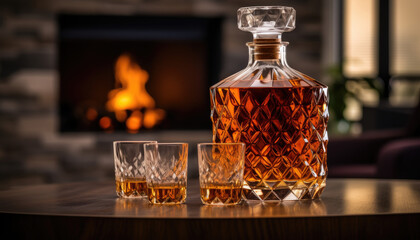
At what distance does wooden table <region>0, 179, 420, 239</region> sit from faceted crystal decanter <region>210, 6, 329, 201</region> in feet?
0.17

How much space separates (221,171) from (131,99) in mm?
3664

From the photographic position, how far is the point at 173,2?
4562 millimetres

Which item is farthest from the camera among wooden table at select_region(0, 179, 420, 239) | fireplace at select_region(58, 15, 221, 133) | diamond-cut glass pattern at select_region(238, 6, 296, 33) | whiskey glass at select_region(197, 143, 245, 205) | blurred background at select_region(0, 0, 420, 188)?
fireplace at select_region(58, 15, 221, 133)

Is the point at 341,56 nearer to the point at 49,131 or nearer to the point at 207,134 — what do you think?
the point at 207,134

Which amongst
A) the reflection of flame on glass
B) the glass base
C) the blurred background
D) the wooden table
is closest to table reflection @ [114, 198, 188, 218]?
the wooden table

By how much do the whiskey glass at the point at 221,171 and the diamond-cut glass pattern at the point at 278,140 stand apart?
0.06m

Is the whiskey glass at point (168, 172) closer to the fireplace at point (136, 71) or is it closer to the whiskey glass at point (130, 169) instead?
the whiskey glass at point (130, 169)

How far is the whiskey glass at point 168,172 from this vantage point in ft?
3.54

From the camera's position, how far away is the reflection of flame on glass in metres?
4.65

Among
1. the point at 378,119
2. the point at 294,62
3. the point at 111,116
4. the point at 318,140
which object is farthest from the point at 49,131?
the point at 318,140

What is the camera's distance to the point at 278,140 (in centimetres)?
112

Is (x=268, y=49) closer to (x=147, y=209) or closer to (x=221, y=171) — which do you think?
(x=221, y=171)

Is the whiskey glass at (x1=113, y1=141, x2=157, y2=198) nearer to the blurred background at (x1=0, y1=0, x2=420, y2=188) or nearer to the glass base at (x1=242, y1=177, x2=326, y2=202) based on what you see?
the glass base at (x1=242, y1=177, x2=326, y2=202)

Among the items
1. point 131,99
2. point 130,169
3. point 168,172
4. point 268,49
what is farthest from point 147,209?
point 131,99
